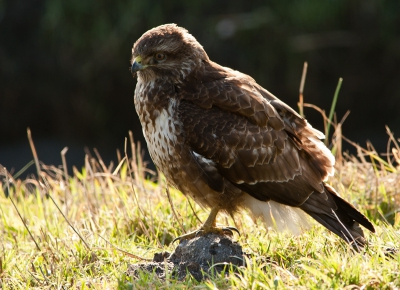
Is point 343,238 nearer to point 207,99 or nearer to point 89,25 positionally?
point 207,99

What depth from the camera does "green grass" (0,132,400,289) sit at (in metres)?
3.66

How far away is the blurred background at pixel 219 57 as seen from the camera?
1082cm

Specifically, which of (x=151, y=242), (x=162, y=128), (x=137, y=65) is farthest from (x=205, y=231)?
(x=137, y=65)

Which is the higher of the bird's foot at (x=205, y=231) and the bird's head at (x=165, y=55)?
the bird's head at (x=165, y=55)

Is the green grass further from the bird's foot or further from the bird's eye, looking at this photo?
the bird's eye

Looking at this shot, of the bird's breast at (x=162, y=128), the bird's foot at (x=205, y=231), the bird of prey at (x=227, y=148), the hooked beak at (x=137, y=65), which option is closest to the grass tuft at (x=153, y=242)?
the bird's foot at (x=205, y=231)

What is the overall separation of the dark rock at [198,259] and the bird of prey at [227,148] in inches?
15.1

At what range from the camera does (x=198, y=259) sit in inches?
159

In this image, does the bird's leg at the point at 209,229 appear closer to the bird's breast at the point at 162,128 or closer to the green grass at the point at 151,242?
the green grass at the point at 151,242

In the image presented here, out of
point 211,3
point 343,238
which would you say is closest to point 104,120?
point 211,3

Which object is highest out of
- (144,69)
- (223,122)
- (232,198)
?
(144,69)

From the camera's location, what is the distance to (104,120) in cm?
1148

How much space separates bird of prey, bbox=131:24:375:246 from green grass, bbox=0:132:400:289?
224 millimetres

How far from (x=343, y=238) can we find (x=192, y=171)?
1.07 metres
